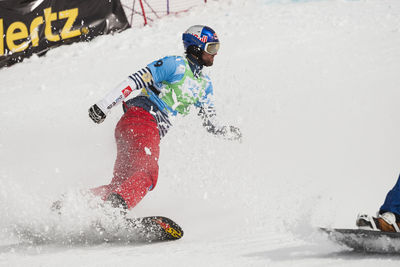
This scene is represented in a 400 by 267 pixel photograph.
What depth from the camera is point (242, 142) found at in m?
5.37

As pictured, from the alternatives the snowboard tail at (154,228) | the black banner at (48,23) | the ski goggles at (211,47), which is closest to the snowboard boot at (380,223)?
the snowboard tail at (154,228)

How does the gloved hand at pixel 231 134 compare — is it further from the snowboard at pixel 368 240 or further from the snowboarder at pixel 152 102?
the snowboard at pixel 368 240

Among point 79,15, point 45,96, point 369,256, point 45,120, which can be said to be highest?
point 79,15

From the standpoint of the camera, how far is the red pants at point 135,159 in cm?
343

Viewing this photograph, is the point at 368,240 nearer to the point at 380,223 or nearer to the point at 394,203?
the point at 380,223

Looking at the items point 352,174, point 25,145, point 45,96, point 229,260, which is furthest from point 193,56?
point 45,96

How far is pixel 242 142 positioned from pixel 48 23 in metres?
5.38

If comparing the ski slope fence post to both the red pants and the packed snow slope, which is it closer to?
the packed snow slope

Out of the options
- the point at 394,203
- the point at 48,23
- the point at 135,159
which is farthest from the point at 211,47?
the point at 48,23

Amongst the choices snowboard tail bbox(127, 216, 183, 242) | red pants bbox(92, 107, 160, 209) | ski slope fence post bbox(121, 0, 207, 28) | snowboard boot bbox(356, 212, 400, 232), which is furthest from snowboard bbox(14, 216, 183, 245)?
ski slope fence post bbox(121, 0, 207, 28)

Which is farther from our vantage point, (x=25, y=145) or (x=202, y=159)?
(x=25, y=145)

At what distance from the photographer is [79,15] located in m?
9.52

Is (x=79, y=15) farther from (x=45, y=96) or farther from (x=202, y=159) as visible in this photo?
(x=202, y=159)

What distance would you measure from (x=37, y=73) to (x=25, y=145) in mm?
2682
